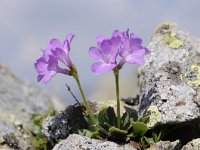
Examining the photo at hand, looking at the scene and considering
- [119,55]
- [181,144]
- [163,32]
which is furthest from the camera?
[163,32]

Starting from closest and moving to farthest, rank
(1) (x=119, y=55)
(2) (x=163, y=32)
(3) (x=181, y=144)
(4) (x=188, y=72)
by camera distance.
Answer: (1) (x=119, y=55)
(3) (x=181, y=144)
(4) (x=188, y=72)
(2) (x=163, y=32)

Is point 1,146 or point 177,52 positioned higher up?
point 177,52

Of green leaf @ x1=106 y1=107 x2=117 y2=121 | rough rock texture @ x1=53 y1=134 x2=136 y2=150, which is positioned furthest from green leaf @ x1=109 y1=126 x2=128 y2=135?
green leaf @ x1=106 y1=107 x2=117 y2=121

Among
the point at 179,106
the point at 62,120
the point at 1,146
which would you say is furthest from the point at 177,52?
the point at 1,146

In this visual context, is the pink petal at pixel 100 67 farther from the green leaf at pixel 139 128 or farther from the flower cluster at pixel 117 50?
the green leaf at pixel 139 128

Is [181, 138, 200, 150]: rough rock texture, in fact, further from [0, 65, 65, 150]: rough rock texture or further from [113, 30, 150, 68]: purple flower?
[0, 65, 65, 150]: rough rock texture

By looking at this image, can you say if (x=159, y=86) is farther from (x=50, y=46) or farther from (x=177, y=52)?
(x=50, y=46)

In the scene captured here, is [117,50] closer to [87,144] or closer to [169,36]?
[87,144]
